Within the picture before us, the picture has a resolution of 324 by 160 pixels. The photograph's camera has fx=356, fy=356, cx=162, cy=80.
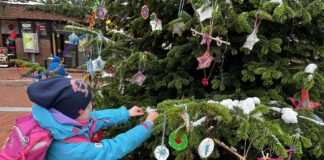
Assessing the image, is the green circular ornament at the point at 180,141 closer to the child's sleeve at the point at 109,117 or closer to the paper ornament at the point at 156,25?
the child's sleeve at the point at 109,117

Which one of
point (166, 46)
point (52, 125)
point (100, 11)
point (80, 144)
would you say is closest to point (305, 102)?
point (166, 46)

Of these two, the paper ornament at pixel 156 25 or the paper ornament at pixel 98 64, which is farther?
the paper ornament at pixel 98 64

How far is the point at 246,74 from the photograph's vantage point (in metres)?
2.26

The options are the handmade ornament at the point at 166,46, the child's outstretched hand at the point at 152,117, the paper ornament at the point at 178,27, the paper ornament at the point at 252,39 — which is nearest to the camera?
the child's outstretched hand at the point at 152,117

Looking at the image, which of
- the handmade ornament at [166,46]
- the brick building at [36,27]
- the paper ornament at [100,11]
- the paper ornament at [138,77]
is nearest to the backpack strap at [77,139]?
the paper ornament at [138,77]

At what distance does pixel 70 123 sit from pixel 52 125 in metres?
0.09

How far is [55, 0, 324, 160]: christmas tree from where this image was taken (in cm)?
173

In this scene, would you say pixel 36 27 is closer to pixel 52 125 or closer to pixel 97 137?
pixel 97 137

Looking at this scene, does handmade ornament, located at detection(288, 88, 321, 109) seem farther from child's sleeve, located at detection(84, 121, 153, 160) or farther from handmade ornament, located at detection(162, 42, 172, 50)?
handmade ornament, located at detection(162, 42, 172, 50)

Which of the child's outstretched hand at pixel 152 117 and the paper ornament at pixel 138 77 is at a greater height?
the paper ornament at pixel 138 77

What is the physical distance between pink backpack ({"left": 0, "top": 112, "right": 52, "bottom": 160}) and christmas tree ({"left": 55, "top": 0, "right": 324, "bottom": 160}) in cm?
55

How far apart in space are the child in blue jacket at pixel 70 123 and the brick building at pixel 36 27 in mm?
15398

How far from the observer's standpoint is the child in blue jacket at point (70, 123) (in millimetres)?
1767

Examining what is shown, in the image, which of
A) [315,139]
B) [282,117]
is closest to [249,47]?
[282,117]
